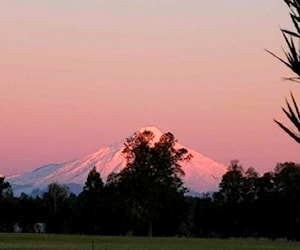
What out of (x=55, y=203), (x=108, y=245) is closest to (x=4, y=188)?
(x=55, y=203)

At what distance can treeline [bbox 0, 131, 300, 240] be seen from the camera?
102 metres

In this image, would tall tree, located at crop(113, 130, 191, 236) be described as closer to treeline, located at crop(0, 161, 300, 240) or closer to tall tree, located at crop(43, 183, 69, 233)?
treeline, located at crop(0, 161, 300, 240)

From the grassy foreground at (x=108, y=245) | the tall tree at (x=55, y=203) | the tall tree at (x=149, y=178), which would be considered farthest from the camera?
the tall tree at (x=55, y=203)

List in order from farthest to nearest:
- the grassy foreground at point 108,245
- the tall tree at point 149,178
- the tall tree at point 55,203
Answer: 1. the tall tree at point 55,203
2. the tall tree at point 149,178
3. the grassy foreground at point 108,245

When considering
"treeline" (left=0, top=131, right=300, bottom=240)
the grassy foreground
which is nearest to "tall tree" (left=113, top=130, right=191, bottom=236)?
"treeline" (left=0, top=131, right=300, bottom=240)

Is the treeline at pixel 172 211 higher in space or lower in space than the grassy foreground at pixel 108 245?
higher

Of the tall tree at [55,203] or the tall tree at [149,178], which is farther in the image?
the tall tree at [55,203]

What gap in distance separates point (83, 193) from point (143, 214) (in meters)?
11.6

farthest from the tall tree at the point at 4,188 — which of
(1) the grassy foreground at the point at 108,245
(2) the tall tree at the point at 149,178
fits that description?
(1) the grassy foreground at the point at 108,245

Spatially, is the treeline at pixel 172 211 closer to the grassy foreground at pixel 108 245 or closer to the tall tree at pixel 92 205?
the tall tree at pixel 92 205

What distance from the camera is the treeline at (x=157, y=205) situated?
10250 centimetres

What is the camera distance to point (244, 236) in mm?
108062

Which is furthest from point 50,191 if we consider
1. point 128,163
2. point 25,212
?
point 128,163

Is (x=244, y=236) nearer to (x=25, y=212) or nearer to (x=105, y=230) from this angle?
(x=105, y=230)
